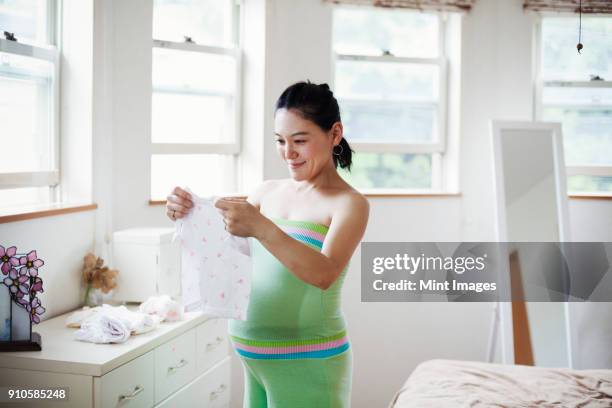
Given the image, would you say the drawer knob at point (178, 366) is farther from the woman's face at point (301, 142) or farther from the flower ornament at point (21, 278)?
the woman's face at point (301, 142)

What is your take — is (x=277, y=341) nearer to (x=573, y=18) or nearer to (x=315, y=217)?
(x=315, y=217)

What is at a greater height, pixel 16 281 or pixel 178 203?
pixel 178 203

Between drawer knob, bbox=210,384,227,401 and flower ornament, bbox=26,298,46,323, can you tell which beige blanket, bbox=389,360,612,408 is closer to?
drawer knob, bbox=210,384,227,401

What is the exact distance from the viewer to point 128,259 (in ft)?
9.57

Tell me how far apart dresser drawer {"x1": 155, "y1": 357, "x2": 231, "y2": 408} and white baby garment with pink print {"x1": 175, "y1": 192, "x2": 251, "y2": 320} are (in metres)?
0.63

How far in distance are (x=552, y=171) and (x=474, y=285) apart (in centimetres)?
84

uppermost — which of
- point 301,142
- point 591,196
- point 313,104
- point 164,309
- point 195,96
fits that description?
point 195,96

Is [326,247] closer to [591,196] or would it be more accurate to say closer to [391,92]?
[391,92]

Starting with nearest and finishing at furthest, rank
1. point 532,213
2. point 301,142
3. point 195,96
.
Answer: point 301,142
point 195,96
point 532,213

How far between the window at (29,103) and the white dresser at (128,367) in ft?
2.03

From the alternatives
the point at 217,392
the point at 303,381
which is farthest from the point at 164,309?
the point at 303,381

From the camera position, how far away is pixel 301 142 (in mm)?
1790

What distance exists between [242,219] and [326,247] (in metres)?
0.23

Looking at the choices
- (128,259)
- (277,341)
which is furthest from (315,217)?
(128,259)
